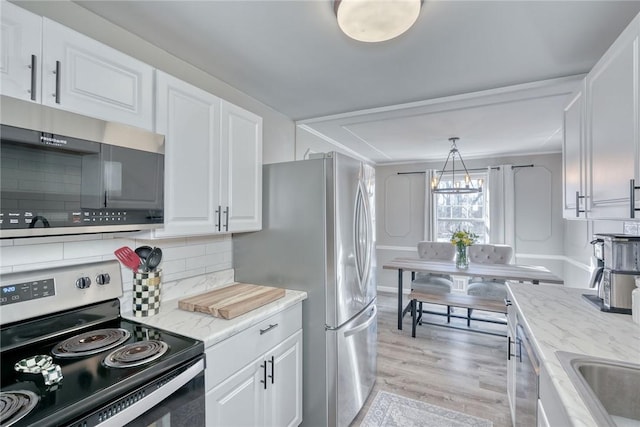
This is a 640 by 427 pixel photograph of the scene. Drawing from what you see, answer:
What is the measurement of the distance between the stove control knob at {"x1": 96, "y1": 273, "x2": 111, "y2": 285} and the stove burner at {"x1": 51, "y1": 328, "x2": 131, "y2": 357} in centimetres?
23

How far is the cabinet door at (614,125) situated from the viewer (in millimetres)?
1157

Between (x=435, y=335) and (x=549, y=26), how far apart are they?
329 centimetres

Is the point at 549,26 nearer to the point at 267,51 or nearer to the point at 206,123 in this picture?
the point at 267,51

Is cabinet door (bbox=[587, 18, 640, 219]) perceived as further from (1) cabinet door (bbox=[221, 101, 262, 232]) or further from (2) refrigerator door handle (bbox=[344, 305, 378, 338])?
(1) cabinet door (bbox=[221, 101, 262, 232])

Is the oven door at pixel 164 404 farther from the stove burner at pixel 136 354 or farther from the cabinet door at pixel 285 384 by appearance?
the cabinet door at pixel 285 384

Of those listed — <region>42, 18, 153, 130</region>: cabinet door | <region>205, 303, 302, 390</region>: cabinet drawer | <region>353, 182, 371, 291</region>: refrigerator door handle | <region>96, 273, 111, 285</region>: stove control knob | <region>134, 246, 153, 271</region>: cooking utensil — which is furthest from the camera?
<region>353, 182, 371, 291</region>: refrigerator door handle

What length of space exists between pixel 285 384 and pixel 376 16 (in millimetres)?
2063

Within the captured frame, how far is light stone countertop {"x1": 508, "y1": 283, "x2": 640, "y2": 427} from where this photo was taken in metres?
0.93

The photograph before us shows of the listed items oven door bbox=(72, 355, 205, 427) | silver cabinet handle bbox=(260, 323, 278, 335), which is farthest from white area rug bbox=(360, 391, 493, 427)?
oven door bbox=(72, 355, 205, 427)

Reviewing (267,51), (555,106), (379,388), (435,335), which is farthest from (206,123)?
(435,335)

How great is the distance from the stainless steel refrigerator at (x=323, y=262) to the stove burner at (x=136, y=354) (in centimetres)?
99

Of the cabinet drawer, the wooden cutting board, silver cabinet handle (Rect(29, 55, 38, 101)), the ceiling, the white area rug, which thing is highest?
A: the ceiling

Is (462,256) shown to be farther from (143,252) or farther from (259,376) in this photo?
(143,252)

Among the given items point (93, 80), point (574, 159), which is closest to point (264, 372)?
point (93, 80)
